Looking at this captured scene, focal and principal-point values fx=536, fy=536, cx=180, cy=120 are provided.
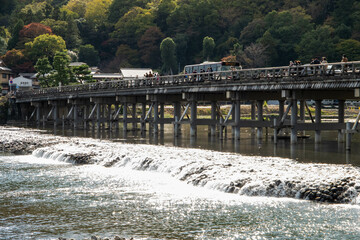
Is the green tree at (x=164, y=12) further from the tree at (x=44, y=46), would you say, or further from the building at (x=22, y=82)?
the building at (x=22, y=82)

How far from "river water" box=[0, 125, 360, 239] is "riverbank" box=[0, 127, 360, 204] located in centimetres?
6

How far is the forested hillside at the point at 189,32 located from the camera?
368 ft

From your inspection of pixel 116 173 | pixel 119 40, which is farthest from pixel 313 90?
pixel 119 40

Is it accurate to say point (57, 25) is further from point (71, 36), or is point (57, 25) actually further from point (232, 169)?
point (232, 169)

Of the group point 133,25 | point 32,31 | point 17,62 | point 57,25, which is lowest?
point 17,62

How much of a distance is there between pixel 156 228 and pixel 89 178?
10814 mm

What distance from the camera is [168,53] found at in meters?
136

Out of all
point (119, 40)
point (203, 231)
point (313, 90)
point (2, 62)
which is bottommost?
point (203, 231)

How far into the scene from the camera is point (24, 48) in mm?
134625

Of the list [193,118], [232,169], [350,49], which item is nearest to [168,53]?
[350,49]

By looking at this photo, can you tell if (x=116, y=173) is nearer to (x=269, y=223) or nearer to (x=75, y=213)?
(x=75, y=213)

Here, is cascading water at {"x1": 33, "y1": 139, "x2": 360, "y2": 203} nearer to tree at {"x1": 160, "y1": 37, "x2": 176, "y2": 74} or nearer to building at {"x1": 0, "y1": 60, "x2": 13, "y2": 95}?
building at {"x1": 0, "y1": 60, "x2": 13, "y2": 95}

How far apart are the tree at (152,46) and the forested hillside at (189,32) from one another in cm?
27

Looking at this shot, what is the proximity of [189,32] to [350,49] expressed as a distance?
49555 mm
